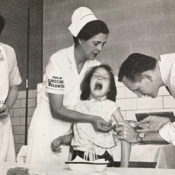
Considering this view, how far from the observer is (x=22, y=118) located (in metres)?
1.99

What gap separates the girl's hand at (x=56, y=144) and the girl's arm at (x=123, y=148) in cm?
34

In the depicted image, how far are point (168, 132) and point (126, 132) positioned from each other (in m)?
0.22

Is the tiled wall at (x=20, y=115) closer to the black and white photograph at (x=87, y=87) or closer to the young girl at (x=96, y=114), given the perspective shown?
the black and white photograph at (x=87, y=87)

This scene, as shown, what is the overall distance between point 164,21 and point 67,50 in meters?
0.55

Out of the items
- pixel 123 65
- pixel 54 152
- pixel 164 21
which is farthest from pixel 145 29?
pixel 54 152

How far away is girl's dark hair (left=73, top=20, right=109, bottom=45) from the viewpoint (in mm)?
1859

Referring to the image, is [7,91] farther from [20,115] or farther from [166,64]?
[166,64]

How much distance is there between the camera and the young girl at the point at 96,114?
1.77 meters

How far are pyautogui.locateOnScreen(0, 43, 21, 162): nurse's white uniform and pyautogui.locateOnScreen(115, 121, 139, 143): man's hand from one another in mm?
642

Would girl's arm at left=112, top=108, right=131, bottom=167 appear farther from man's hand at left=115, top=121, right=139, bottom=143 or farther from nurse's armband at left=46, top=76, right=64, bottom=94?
nurse's armband at left=46, top=76, right=64, bottom=94

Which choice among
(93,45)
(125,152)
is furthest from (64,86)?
(125,152)

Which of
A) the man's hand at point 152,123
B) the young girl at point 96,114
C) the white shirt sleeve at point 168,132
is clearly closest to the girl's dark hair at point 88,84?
the young girl at point 96,114

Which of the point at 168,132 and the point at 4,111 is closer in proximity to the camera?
the point at 168,132

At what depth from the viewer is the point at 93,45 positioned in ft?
6.22
